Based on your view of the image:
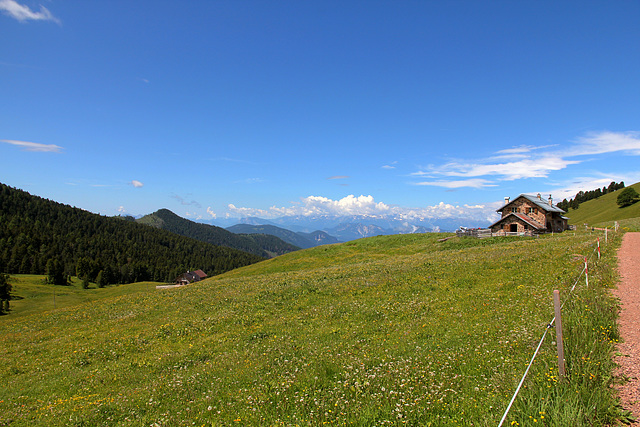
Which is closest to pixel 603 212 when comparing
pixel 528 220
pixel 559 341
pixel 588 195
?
pixel 588 195

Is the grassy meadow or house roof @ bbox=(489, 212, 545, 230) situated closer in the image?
the grassy meadow

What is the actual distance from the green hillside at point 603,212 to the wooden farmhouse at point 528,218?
6042 centimetres

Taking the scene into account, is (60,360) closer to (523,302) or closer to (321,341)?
(321,341)

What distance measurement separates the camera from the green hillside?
11426 cm

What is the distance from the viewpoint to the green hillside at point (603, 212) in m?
114

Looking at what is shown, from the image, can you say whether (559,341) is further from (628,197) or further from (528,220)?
(628,197)

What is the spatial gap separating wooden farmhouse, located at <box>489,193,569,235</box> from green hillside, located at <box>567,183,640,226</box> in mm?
60424

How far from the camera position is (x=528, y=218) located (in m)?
62.5

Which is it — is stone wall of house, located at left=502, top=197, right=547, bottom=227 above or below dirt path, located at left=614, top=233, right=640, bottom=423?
above

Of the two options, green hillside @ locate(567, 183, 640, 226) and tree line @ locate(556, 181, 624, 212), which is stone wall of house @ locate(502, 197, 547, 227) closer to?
green hillside @ locate(567, 183, 640, 226)

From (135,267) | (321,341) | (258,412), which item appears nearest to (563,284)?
(321,341)

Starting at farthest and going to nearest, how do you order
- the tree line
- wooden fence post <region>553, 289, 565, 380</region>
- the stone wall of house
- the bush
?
the tree line, the bush, the stone wall of house, wooden fence post <region>553, 289, 565, 380</region>

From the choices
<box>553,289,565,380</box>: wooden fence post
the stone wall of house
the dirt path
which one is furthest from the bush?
<box>553,289,565,380</box>: wooden fence post

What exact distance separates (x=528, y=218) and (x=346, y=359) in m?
67.3
